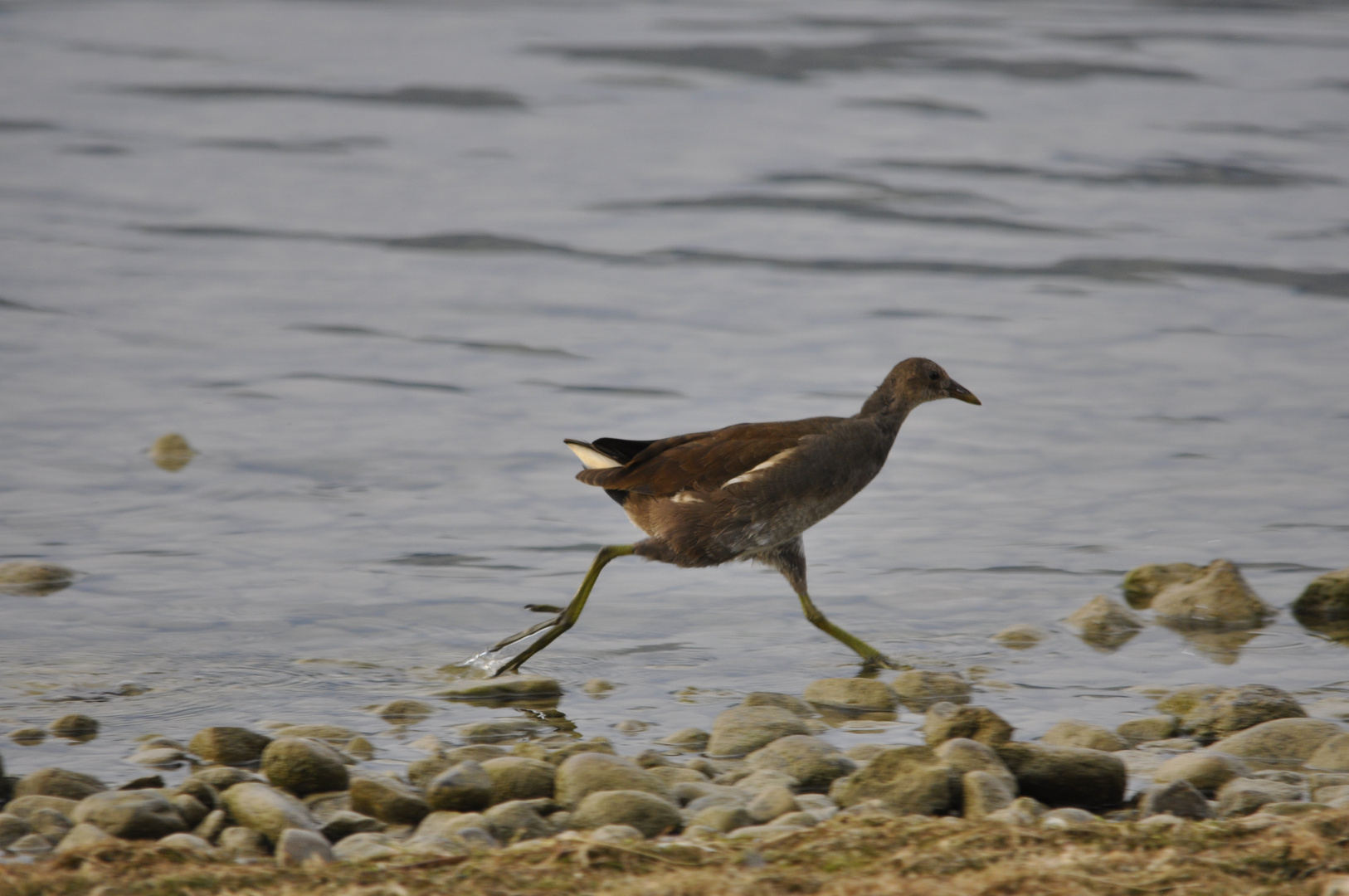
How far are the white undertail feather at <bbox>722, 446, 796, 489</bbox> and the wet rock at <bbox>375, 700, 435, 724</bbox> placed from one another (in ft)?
4.46

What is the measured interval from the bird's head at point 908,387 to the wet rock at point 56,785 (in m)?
3.17

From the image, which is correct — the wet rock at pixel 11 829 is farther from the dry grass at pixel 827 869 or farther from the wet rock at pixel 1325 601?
the wet rock at pixel 1325 601

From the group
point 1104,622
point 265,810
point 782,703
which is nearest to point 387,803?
point 265,810

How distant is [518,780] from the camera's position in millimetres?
4578

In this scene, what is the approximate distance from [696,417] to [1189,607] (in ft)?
11.7

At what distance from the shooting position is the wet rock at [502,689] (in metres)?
5.71

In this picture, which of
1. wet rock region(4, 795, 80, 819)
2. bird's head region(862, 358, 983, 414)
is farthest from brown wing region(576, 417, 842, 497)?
wet rock region(4, 795, 80, 819)

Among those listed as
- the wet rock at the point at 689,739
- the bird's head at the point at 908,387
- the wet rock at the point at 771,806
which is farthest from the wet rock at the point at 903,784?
the bird's head at the point at 908,387

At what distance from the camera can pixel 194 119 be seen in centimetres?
1878

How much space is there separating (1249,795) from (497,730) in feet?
7.62

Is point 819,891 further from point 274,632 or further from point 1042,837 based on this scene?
point 274,632

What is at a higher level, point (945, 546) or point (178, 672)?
point (945, 546)

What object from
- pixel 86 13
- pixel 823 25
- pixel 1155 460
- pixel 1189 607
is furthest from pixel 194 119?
pixel 1189 607

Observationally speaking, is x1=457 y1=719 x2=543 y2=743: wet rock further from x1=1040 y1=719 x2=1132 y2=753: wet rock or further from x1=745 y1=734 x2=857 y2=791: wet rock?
x1=1040 y1=719 x2=1132 y2=753: wet rock
